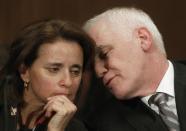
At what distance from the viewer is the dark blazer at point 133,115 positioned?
6.21 feet

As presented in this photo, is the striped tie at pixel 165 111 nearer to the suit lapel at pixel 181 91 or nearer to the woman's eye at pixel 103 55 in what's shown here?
the suit lapel at pixel 181 91

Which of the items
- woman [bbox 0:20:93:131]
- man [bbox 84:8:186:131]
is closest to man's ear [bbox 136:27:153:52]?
man [bbox 84:8:186:131]

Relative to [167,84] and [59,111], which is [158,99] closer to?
[167,84]

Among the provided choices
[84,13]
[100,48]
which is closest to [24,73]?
[100,48]

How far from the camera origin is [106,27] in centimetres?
195

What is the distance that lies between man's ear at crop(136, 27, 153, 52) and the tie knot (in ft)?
0.59

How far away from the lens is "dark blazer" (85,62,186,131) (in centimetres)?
189

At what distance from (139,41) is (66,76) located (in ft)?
1.28

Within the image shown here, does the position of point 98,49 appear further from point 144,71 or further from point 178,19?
point 178,19

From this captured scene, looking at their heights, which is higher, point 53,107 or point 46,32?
point 46,32

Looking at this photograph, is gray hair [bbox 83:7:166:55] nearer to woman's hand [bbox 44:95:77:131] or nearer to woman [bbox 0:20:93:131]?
woman [bbox 0:20:93:131]

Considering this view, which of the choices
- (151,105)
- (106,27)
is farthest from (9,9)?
(151,105)

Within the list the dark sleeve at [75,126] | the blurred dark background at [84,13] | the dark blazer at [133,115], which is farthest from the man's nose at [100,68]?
the blurred dark background at [84,13]

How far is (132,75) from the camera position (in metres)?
1.94
